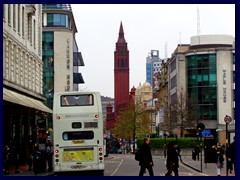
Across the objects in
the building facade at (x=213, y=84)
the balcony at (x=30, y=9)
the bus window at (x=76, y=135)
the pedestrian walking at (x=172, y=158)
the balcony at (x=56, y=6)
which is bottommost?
the pedestrian walking at (x=172, y=158)

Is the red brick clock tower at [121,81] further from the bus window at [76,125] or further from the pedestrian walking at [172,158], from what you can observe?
the pedestrian walking at [172,158]

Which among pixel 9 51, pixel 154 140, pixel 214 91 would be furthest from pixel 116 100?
pixel 9 51

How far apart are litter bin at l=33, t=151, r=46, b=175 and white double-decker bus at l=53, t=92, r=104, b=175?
11.5ft

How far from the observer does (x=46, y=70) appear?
9938 centimetres

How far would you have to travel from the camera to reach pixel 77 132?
32.2 meters

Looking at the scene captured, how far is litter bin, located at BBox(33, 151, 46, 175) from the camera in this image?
117 feet

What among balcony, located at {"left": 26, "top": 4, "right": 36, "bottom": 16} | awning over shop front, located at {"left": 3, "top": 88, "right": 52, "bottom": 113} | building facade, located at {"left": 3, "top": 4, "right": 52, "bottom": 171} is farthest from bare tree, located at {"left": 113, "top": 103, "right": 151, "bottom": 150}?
awning over shop front, located at {"left": 3, "top": 88, "right": 52, "bottom": 113}

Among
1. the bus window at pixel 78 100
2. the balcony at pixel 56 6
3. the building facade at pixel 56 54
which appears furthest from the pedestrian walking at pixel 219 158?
the balcony at pixel 56 6

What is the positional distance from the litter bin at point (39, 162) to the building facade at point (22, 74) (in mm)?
2056

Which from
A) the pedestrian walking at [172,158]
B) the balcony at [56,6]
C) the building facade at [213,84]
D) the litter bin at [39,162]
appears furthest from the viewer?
the building facade at [213,84]

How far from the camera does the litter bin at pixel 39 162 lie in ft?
117

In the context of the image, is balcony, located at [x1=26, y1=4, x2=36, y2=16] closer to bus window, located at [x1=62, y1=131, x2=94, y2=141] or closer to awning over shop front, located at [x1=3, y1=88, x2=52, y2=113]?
awning over shop front, located at [x1=3, y1=88, x2=52, y2=113]

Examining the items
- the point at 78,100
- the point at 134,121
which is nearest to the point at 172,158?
the point at 78,100

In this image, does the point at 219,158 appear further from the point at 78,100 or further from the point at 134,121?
the point at 134,121
